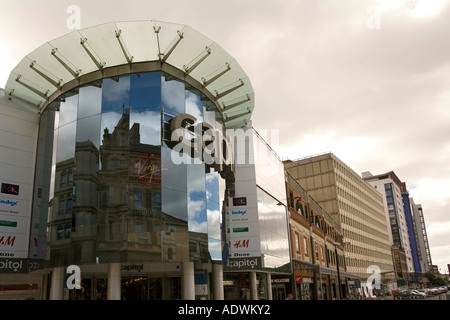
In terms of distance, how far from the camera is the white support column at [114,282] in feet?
66.9

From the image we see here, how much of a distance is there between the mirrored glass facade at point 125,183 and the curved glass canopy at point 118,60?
92 cm

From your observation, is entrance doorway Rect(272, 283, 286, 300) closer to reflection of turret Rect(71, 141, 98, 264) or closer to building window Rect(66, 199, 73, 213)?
reflection of turret Rect(71, 141, 98, 264)

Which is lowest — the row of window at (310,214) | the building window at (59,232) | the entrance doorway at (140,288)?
the entrance doorway at (140,288)

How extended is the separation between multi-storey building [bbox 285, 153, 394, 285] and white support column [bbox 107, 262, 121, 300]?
63917 mm

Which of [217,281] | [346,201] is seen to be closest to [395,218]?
[346,201]

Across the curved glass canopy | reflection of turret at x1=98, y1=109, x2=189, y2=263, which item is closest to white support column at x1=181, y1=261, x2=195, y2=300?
reflection of turret at x1=98, y1=109, x2=189, y2=263

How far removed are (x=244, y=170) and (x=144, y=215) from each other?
12150mm

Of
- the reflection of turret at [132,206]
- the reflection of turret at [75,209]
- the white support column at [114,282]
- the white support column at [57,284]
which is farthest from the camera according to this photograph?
the white support column at [57,284]

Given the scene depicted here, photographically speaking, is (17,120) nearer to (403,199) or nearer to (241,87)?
(241,87)

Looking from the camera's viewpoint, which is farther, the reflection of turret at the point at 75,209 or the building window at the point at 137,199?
the building window at the point at 137,199

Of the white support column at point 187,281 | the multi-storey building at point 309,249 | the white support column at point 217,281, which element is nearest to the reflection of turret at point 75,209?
the white support column at point 187,281

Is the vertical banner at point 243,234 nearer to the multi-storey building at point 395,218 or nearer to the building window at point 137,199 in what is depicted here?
the building window at point 137,199

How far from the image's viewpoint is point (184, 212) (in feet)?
72.2
